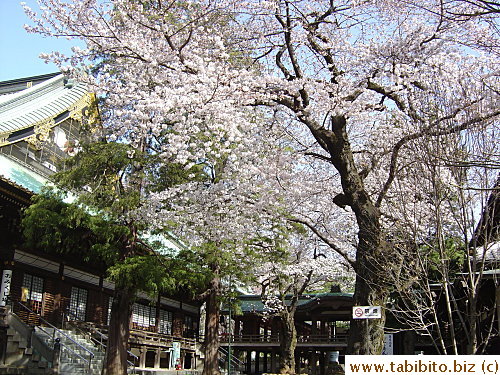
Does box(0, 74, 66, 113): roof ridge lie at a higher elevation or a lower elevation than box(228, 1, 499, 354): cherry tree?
higher

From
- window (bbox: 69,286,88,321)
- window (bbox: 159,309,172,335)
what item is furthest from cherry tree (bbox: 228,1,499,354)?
window (bbox: 159,309,172,335)

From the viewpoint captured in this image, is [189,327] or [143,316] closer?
[143,316]

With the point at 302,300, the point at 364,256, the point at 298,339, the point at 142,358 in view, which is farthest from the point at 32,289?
the point at 302,300

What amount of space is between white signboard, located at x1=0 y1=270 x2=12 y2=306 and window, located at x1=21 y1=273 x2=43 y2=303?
1064mm

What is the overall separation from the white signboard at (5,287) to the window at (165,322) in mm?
12772

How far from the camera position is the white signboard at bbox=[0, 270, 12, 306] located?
52.1 feet

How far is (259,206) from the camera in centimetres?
1251

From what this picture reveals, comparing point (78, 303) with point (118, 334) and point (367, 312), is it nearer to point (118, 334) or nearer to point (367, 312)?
point (118, 334)

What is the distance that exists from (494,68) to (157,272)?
386 inches

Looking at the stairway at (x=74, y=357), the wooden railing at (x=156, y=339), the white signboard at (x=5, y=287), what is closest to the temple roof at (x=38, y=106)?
the white signboard at (x=5, y=287)

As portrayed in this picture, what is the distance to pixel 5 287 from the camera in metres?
16.0

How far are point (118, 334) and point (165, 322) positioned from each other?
1352 cm

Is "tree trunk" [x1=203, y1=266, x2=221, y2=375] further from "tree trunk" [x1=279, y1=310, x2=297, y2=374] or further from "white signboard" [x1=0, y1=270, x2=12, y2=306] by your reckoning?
"white signboard" [x1=0, y1=270, x2=12, y2=306]

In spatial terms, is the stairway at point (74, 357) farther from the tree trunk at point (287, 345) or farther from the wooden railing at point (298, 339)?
the wooden railing at point (298, 339)
